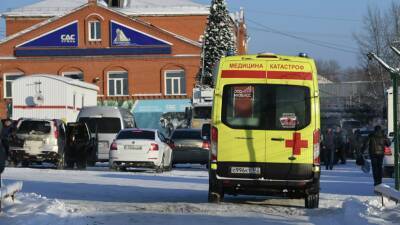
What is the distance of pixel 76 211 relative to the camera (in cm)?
1367

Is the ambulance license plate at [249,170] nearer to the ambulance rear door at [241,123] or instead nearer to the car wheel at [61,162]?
the ambulance rear door at [241,123]

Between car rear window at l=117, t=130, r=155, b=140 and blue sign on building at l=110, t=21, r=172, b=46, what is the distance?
130ft

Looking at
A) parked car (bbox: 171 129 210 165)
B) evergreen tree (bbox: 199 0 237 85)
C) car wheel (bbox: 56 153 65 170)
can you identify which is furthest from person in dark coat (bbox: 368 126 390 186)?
evergreen tree (bbox: 199 0 237 85)

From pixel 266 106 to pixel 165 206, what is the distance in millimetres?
2598

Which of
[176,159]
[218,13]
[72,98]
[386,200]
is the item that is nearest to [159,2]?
[218,13]

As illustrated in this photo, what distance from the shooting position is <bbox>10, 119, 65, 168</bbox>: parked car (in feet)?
89.1

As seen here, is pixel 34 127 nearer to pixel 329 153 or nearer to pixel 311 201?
pixel 329 153

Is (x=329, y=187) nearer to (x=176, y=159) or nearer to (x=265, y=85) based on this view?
(x=265, y=85)

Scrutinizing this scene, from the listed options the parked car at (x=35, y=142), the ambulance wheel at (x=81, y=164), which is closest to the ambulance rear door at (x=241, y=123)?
the parked car at (x=35, y=142)

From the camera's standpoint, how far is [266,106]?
48.1 feet

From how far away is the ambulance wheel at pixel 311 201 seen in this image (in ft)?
48.8

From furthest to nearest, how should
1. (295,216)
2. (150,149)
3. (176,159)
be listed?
(176,159)
(150,149)
(295,216)

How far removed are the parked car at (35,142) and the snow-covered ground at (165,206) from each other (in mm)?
5358

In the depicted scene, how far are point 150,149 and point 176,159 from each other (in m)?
5.58
